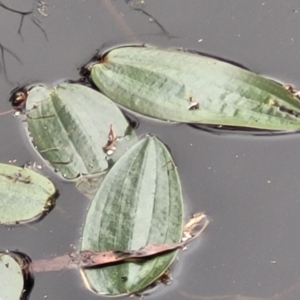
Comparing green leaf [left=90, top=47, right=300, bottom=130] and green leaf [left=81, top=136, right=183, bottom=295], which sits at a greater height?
green leaf [left=90, top=47, right=300, bottom=130]

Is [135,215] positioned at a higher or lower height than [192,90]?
lower

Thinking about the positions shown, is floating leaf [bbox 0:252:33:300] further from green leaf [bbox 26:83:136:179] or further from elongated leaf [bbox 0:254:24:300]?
green leaf [bbox 26:83:136:179]

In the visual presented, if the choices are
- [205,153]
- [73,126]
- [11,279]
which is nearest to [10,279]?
[11,279]

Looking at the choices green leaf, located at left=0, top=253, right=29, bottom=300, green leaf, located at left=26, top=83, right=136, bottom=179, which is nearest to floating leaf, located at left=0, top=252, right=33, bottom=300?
green leaf, located at left=0, top=253, right=29, bottom=300

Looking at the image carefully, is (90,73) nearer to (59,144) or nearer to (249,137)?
(59,144)

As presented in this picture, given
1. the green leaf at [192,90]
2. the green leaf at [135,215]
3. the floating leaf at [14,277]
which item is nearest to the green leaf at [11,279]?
the floating leaf at [14,277]

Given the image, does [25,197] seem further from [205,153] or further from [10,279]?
[205,153]
